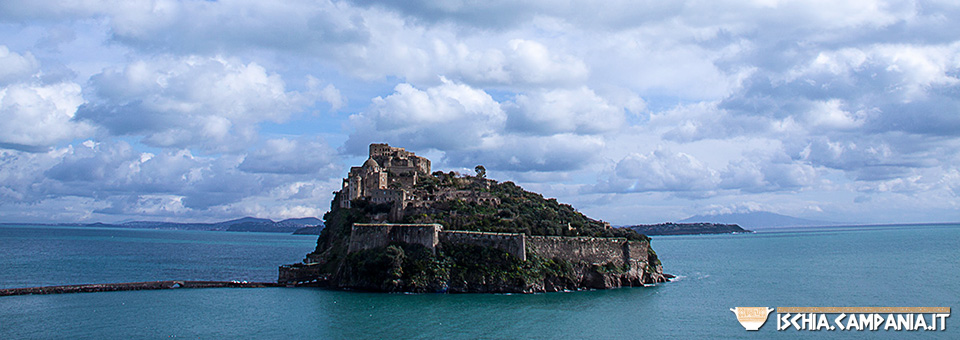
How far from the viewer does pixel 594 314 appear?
47.4 meters

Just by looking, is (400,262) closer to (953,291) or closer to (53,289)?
(53,289)

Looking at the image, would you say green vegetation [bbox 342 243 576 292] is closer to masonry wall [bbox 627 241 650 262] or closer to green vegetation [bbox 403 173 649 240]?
green vegetation [bbox 403 173 649 240]

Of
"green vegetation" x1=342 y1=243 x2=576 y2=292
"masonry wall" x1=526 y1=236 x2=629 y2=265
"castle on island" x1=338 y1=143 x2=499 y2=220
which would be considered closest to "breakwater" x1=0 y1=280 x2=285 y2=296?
"green vegetation" x1=342 y1=243 x2=576 y2=292

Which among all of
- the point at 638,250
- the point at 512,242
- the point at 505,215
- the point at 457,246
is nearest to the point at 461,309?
the point at 457,246

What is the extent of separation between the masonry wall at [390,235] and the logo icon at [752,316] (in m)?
26.3

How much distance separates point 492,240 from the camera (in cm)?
5962

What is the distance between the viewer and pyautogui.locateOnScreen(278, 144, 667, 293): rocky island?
2255 inches

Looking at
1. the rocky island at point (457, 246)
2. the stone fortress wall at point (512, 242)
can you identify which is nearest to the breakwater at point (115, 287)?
the rocky island at point (457, 246)

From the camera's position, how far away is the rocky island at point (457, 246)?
57281 mm

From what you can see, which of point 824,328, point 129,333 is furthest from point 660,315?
point 129,333

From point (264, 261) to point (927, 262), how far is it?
99544 mm

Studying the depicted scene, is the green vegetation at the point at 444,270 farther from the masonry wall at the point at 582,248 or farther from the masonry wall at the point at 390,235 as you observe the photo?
the masonry wall at the point at 582,248

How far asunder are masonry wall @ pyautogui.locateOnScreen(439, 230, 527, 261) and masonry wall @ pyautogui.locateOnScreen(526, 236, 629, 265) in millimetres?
1877

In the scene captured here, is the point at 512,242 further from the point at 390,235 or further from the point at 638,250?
the point at 638,250
